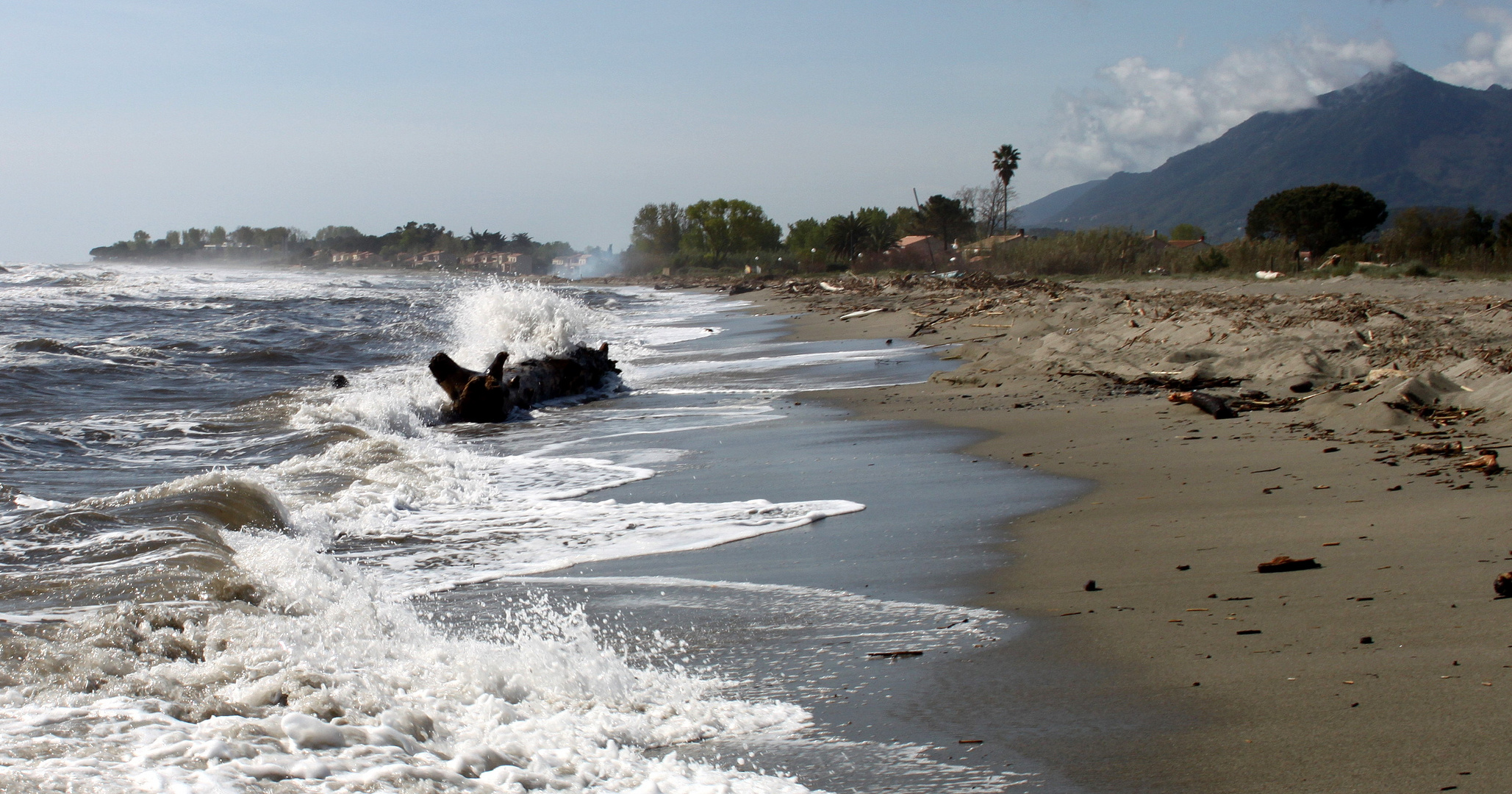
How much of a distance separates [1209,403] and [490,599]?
6237 mm

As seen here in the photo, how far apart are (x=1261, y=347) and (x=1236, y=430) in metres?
3.61

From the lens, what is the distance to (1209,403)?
8.31 meters

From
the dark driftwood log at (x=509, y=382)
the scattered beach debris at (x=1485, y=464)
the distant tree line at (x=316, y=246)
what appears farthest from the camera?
the distant tree line at (x=316, y=246)

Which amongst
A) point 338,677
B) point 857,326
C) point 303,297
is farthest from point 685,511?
point 303,297

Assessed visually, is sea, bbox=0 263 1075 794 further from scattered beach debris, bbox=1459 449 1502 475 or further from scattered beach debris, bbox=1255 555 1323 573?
scattered beach debris, bbox=1459 449 1502 475

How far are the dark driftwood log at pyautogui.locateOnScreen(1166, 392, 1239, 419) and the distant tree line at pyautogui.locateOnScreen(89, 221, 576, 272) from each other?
164792mm

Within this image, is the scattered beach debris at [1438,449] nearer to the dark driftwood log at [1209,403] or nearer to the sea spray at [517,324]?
the dark driftwood log at [1209,403]

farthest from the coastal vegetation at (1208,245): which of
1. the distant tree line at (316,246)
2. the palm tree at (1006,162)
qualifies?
the distant tree line at (316,246)

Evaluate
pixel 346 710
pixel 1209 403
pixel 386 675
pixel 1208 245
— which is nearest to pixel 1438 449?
pixel 1209 403

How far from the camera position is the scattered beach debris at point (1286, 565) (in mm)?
4133

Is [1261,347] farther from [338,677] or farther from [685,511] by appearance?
[338,677]

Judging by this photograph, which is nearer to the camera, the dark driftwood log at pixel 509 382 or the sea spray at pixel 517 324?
the dark driftwood log at pixel 509 382

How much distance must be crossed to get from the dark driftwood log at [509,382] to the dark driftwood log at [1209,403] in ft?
23.4

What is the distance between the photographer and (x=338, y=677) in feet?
10.2
